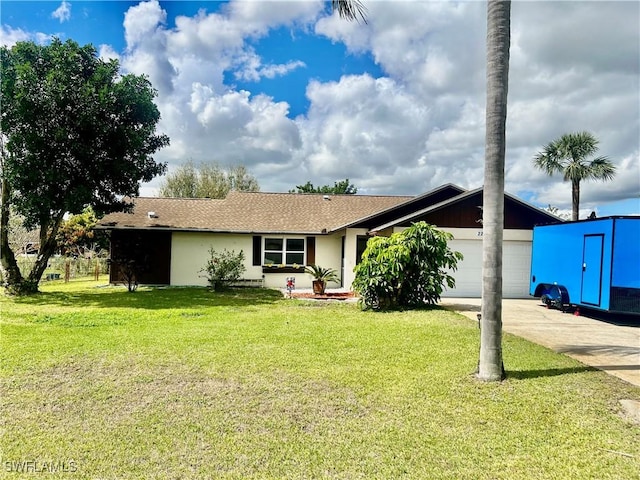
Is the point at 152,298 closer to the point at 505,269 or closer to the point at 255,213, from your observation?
the point at 255,213

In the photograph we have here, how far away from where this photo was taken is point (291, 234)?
1853 centimetres

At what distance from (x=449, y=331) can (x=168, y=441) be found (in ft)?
20.1

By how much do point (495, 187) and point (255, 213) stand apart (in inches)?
623

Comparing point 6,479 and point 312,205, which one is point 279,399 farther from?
point 312,205

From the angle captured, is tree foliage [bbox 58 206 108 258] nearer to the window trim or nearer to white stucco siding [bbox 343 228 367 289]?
the window trim

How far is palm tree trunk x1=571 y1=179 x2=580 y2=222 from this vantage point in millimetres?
22578

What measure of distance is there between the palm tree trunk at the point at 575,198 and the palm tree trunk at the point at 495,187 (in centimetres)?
2089

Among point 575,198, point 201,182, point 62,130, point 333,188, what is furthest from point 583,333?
point 333,188

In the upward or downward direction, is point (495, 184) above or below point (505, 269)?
above

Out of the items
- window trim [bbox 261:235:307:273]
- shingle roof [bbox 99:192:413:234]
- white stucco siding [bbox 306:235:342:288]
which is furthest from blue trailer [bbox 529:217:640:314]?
window trim [bbox 261:235:307:273]

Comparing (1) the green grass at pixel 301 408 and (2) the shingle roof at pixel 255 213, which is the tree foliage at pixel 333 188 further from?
(1) the green grass at pixel 301 408

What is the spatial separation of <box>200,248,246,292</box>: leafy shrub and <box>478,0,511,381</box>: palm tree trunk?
42.1 feet

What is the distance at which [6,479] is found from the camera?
10.4ft

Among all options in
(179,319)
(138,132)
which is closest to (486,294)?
(179,319)
